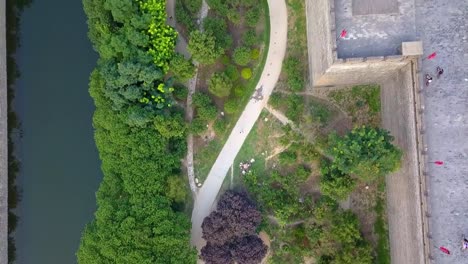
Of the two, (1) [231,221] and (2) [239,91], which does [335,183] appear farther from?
(2) [239,91]

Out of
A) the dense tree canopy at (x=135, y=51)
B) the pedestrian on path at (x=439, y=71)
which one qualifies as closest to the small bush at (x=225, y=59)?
the dense tree canopy at (x=135, y=51)

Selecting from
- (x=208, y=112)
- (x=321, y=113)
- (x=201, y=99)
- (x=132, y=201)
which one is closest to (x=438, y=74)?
(x=321, y=113)

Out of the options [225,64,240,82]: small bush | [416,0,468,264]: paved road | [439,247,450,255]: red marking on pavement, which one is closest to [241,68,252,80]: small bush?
[225,64,240,82]: small bush

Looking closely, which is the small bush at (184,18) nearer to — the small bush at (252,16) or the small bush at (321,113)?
the small bush at (252,16)

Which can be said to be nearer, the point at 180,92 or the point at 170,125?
the point at 170,125

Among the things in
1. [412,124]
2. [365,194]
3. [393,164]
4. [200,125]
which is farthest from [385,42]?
[200,125]

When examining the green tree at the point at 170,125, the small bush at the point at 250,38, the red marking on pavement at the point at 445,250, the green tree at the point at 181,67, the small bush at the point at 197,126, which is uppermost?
the small bush at the point at 250,38
